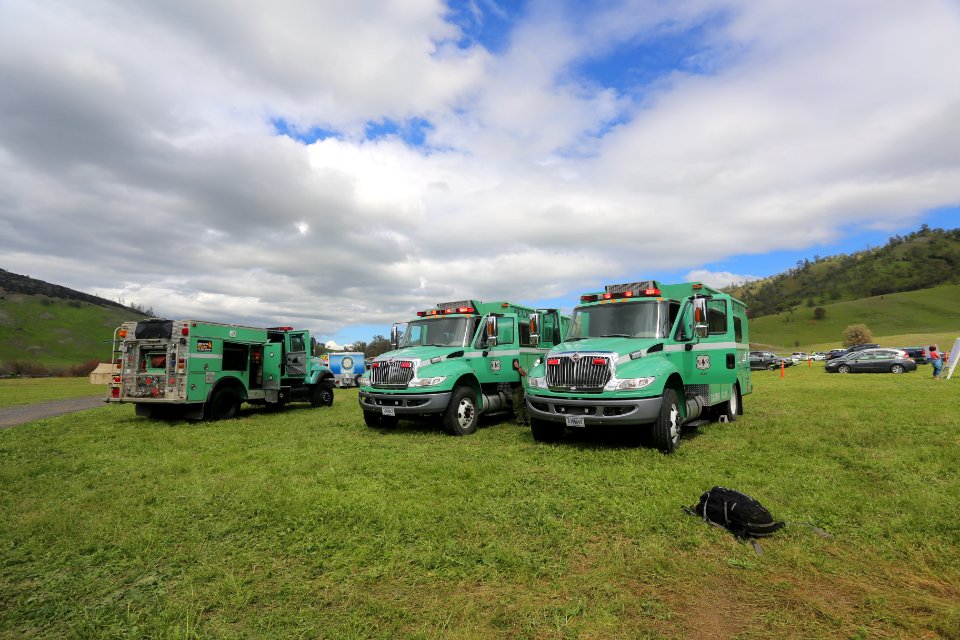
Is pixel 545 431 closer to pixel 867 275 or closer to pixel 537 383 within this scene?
pixel 537 383

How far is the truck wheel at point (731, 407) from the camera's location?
10566 mm

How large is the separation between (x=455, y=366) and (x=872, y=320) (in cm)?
13309

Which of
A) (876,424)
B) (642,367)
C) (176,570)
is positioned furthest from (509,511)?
(876,424)

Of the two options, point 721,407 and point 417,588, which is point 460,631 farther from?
point 721,407

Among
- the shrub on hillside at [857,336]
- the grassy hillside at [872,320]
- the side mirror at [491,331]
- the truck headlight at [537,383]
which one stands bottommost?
the truck headlight at [537,383]

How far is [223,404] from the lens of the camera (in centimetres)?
1356

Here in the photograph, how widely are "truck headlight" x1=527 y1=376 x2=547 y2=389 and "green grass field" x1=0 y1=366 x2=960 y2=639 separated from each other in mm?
1066

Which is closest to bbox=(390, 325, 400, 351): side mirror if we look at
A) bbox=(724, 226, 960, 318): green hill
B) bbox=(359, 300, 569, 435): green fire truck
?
bbox=(359, 300, 569, 435): green fire truck

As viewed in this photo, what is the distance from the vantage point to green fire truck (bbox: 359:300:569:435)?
9711 millimetres

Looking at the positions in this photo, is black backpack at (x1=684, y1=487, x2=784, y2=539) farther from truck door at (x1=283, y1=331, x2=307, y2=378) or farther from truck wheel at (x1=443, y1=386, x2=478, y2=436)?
truck door at (x1=283, y1=331, x2=307, y2=378)

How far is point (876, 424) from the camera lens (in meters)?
9.33

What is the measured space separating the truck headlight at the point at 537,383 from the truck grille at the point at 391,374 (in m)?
2.68

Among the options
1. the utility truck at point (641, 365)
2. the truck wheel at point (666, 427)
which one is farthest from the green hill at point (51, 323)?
the truck wheel at point (666, 427)

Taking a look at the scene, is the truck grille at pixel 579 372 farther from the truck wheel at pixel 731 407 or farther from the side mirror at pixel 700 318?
the truck wheel at pixel 731 407
